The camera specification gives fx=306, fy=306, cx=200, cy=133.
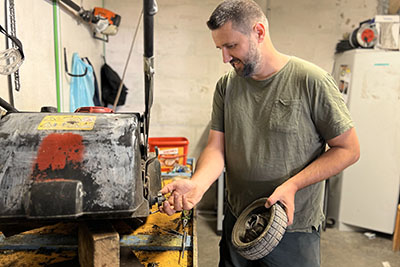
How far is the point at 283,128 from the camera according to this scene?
1.11m

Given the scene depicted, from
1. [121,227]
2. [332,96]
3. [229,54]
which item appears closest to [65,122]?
[121,227]

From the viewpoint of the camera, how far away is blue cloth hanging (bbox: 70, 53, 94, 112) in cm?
209

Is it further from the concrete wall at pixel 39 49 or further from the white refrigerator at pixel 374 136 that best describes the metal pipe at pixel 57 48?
the white refrigerator at pixel 374 136

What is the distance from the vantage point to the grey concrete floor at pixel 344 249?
2.38m

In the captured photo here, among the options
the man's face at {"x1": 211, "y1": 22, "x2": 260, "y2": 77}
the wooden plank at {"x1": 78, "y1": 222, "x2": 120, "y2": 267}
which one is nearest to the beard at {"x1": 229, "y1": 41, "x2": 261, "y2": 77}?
the man's face at {"x1": 211, "y1": 22, "x2": 260, "y2": 77}

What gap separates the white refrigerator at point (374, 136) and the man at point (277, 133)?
1782 mm

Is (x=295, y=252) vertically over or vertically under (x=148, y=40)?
under

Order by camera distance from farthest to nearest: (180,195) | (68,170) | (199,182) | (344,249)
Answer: (344,249) → (199,182) → (180,195) → (68,170)

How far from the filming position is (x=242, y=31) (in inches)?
42.8

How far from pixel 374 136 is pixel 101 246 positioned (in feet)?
8.59

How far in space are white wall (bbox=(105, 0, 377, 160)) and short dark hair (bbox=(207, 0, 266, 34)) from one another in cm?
187

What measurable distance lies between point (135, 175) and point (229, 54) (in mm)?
659

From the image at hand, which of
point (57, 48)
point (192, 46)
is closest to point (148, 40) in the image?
point (57, 48)

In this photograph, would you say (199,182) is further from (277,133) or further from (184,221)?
(277,133)
